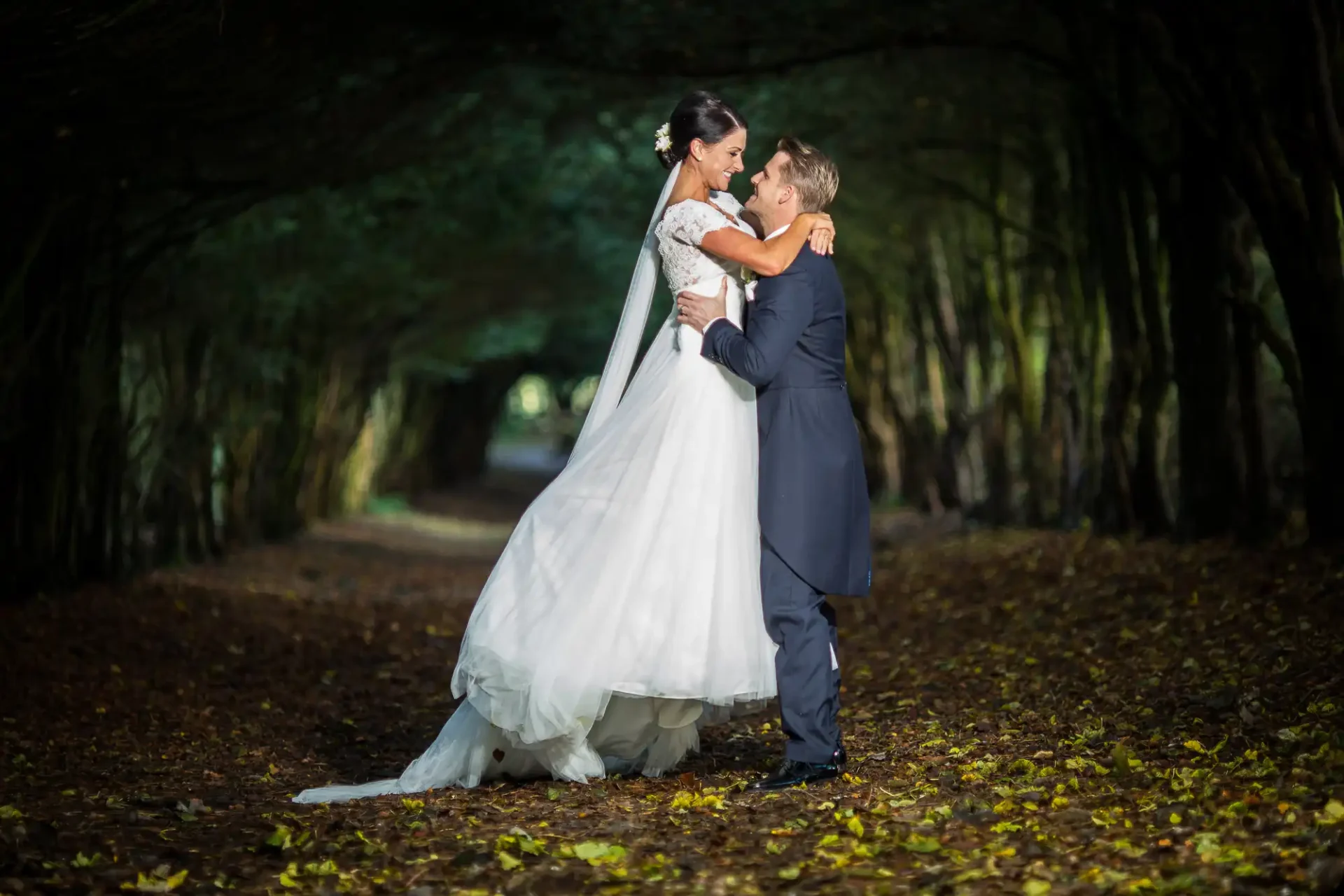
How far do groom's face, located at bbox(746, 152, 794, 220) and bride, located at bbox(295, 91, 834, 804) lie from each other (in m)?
0.11

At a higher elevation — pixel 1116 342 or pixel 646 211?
pixel 646 211

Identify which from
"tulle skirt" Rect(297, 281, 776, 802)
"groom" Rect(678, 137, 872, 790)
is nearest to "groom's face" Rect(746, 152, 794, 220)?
"groom" Rect(678, 137, 872, 790)

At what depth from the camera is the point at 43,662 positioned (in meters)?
9.30

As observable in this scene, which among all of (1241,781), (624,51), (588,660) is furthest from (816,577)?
(624,51)

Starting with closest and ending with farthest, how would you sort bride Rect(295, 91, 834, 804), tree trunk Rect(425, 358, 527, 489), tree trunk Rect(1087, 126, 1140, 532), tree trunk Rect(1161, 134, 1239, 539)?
bride Rect(295, 91, 834, 804) < tree trunk Rect(1161, 134, 1239, 539) < tree trunk Rect(1087, 126, 1140, 532) < tree trunk Rect(425, 358, 527, 489)

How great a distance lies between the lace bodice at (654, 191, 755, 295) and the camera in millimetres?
5871

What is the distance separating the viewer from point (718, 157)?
5984 mm

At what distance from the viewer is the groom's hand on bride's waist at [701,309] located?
19.2 ft

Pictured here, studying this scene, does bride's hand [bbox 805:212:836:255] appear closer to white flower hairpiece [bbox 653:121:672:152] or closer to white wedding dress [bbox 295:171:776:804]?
white wedding dress [bbox 295:171:776:804]

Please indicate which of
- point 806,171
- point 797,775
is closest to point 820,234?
point 806,171

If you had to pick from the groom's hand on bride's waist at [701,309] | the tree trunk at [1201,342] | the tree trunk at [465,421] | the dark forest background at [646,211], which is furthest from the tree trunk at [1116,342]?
the tree trunk at [465,421]

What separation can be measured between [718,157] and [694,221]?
0.94 feet

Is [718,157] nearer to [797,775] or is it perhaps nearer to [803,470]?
[803,470]

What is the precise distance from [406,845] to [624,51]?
25.2ft
